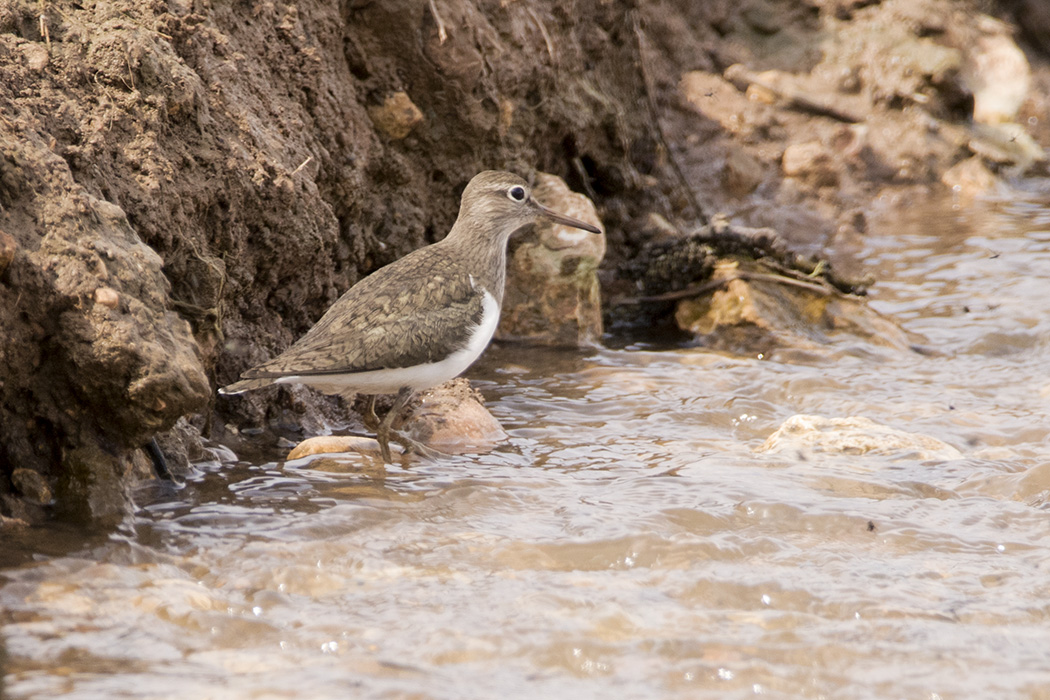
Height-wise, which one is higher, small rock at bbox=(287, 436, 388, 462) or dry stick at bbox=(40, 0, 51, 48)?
dry stick at bbox=(40, 0, 51, 48)

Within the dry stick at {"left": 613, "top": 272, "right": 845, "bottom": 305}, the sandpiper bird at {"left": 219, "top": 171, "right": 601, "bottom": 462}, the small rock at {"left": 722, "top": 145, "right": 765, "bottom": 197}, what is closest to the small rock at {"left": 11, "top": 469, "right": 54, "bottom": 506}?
the sandpiper bird at {"left": 219, "top": 171, "right": 601, "bottom": 462}

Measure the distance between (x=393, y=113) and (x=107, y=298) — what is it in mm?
3480

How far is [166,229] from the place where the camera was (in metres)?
5.13

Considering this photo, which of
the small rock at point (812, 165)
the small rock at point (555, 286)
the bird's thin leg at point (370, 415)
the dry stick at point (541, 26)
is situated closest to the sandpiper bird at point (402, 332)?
the bird's thin leg at point (370, 415)

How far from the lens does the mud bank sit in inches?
169

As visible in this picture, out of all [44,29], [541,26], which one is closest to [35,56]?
[44,29]

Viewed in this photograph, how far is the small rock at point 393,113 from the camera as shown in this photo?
23.8ft

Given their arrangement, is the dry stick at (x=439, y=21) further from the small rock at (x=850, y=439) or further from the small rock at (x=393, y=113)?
the small rock at (x=850, y=439)

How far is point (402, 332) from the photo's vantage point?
5.46 m

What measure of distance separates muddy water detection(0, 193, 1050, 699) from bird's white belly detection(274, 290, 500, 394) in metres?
0.43

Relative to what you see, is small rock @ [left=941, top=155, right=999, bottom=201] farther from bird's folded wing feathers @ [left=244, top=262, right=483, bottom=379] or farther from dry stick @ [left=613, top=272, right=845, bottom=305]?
bird's folded wing feathers @ [left=244, top=262, right=483, bottom=379]

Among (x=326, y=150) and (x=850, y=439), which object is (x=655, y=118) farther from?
(x=850, y=439)

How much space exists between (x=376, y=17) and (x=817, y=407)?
3867 mm

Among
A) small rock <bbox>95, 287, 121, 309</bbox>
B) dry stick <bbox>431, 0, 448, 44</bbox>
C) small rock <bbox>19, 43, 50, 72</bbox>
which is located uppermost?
dry stick <bbox>431, 0, 448, 44</bbox>
